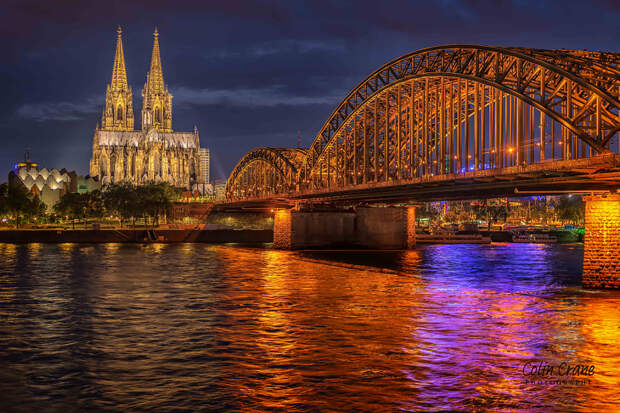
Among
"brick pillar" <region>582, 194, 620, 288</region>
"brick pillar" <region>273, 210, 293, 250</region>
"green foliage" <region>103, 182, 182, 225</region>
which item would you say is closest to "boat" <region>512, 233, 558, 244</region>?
"brick pillar" <region>273, 210, 293, 250</region>

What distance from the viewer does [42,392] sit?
21688 mm

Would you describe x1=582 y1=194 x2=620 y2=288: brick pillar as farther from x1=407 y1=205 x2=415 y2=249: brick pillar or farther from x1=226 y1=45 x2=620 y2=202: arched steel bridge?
x1=407 y1=205 x2=415 y2=249: brick pillar

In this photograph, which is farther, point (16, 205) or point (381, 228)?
point (16, 205)

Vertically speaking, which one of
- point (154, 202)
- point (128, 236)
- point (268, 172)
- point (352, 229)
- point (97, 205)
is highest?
point (268, 172)

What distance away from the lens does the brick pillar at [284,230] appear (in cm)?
9998

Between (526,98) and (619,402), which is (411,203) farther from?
(619,402)

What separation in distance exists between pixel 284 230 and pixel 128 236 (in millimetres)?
37401

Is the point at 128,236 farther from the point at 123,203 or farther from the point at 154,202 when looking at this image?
the point at 123,203

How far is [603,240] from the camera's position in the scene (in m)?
44.6

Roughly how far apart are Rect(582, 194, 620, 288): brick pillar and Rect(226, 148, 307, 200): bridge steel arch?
71.4 m

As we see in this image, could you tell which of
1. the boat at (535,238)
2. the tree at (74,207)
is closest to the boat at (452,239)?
the boat at (535,238)

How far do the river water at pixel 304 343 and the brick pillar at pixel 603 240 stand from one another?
1254 millimetres

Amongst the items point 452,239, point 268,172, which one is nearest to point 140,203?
point 268,172

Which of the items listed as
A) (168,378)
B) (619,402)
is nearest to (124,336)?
(168,378)
